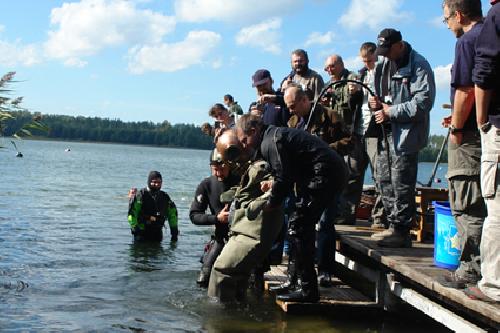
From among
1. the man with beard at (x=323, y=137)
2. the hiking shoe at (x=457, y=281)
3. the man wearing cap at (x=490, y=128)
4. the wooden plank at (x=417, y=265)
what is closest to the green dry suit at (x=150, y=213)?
the wooden plank at (x=417, y=265)

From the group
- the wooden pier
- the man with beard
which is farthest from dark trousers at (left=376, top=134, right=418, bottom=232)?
the man with beard

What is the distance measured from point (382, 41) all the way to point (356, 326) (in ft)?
8.85

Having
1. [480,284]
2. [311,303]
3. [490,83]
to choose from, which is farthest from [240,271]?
[490,83]

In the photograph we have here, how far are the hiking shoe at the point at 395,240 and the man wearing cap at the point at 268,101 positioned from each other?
2066 mm

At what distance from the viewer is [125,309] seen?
22.9 feet

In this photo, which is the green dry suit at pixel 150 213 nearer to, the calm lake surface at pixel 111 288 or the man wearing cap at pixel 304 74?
the calm lake surface at pixel 111 288

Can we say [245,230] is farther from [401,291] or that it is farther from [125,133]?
[125,133]

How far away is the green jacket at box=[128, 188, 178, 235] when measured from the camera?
1123 centimetres

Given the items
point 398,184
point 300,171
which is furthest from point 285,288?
Answer: point 398,184

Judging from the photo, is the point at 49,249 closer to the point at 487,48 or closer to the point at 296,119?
the point at 296,119

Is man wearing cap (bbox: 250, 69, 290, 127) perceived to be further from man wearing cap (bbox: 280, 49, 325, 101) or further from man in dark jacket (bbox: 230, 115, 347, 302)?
man in dark jacket (bbox: 230, 115, 347, 302)

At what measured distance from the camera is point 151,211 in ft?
37.6

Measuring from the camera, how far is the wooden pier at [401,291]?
4902mm

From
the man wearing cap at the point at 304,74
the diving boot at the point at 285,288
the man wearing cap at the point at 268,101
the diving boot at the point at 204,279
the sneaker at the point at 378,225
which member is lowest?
the diving boot at the point at 204,279
